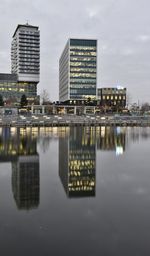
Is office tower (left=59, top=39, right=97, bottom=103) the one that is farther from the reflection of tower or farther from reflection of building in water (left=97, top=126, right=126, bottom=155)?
the reflection of tower

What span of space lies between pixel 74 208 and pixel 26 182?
17.5 ft

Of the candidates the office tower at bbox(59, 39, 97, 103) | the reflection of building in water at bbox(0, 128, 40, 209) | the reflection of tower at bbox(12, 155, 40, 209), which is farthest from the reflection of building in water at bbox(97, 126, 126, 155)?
the office tower at bbox(59, 39, 97, 103)

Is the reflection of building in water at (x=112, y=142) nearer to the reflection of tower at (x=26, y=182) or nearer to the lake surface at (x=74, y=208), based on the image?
the lake surface at (x=74, y=208)

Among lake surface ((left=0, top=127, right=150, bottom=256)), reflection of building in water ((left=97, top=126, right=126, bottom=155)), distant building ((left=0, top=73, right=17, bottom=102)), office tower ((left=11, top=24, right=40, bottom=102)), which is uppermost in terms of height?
office tower ((left=11, top=24, right=40, bottom=102))

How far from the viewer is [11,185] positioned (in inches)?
614

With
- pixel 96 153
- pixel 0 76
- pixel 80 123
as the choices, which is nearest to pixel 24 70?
pixel 0 76

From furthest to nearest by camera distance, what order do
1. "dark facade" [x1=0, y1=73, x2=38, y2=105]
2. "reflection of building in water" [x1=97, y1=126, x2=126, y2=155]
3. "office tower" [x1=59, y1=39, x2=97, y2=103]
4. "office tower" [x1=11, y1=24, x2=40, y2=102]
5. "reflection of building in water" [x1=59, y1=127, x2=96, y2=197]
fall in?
"dark facade" [x1=0, y1=73, x2=38, y2=105]
"office tower" [x1=11, y1=24, x2=40, y2=102]
"office tower" [x1=59, y1=39, x2=97, y2=103]
"reflection of building in water" [x1=97, y1=126, x2=126, y2=155]
"reflection of building in water" [x1=59, y1=127, x2=96, y2=197]

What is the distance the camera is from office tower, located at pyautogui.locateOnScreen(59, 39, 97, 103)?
16188cm

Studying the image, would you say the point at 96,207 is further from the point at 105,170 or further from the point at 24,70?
the point at 24,70

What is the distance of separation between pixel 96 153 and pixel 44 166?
8.45 m

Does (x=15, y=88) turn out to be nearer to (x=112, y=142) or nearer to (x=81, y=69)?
(x=81, y=69)

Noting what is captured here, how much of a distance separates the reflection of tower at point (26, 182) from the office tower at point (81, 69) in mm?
141428

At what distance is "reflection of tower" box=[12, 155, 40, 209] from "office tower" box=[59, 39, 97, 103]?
141428mm

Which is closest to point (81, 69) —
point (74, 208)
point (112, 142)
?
point (112, 142)
